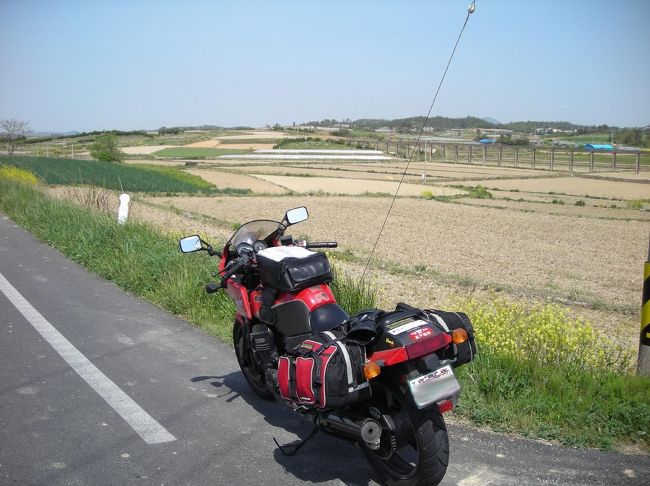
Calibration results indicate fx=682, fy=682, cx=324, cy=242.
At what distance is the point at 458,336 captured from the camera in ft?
12.3

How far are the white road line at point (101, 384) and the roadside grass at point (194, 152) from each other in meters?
74.5

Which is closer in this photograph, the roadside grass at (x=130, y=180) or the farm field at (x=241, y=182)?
the roadside grass at (x=130, y=180)

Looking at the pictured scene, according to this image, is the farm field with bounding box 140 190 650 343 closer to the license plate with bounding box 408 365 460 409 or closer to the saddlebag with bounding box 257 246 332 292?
the saddlebag with bounding box 257 246 332 292

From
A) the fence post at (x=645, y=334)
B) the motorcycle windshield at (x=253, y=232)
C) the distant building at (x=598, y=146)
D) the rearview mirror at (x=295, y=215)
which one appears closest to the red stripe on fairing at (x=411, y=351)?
the rearview mirror at (x=295, y=215)

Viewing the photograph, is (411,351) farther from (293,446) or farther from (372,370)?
(293,446)

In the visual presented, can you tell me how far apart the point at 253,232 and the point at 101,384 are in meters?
1.79

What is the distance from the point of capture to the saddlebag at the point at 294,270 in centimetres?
450

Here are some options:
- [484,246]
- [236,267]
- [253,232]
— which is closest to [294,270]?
[236,267]

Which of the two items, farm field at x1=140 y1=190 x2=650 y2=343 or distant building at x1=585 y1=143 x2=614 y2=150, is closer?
farm field at x1=140 y1=190 x2=650 y2=343

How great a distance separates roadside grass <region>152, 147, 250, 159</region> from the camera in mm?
83269

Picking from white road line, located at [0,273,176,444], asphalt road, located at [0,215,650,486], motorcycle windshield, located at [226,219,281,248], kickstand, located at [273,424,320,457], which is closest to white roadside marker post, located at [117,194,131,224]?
white road line, located at [0,273,176,444]

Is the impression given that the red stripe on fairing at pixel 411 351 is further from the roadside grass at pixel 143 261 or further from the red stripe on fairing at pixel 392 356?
the roadside grass at pixel 143 261

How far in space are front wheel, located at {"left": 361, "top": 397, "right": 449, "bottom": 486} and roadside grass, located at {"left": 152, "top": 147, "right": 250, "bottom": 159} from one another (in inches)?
3095

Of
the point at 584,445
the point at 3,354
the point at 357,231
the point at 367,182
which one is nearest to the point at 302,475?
the point at 584,445
